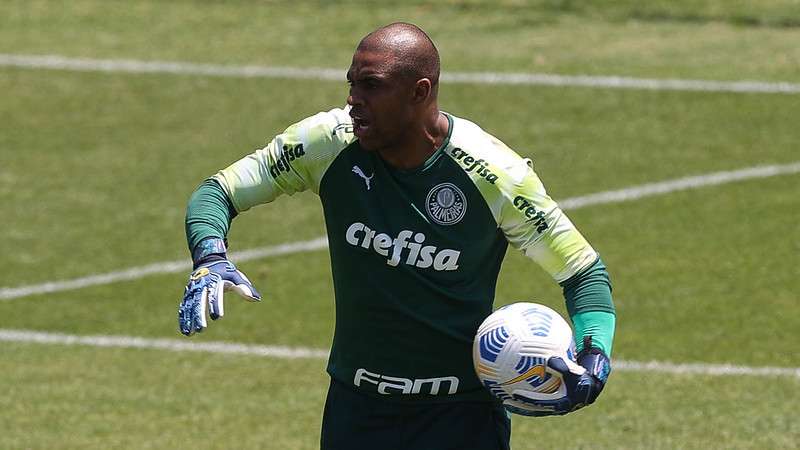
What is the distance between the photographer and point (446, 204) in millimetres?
6617

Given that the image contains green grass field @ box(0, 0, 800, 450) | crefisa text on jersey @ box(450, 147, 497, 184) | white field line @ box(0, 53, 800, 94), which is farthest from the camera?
white field line @ box(0, 53, 800, 94)

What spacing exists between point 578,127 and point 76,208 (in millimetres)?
4765

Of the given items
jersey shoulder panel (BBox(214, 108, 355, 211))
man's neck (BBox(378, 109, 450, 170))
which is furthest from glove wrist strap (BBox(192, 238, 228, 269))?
man's neck (BBox(378, 109, 450, 170))

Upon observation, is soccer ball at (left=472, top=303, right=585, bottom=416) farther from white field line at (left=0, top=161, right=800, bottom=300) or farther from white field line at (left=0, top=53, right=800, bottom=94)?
white field line at (left=0, top=53, right=800, bottom=94)

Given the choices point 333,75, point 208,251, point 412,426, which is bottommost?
point 333,75

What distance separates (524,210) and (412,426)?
956 millimetres

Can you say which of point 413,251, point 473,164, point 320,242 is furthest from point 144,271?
point 473,164

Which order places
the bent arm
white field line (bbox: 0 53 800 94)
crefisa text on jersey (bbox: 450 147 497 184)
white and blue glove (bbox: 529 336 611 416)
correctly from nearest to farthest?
white and blue glove (bbox: 529 336 611 416)
the bent arm
crefisa text on jersey (bbox: 450 147 497 184)
white field line (bbox: 0 53 800 94)

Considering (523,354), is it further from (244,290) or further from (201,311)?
(201,311)

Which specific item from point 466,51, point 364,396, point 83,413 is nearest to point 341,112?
point 364,396

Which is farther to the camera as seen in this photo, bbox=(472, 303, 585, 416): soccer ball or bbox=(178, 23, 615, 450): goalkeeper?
bbox=(178, 23, 615, 450): goalkeeper

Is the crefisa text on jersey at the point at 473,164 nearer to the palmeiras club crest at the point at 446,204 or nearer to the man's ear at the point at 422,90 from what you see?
the palmeiras club crest at the point at 446,204

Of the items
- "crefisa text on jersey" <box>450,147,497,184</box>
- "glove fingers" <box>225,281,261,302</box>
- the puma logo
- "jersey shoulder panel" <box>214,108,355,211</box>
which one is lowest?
"crefisa text on jersey" <box>450,147,497,184</box>

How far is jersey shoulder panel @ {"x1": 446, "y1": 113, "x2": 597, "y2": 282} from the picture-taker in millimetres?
6535
